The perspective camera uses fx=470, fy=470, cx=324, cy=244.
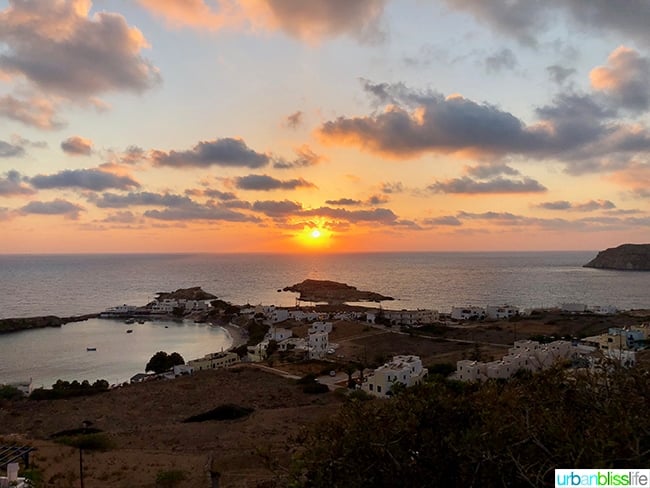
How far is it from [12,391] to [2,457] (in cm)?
2555

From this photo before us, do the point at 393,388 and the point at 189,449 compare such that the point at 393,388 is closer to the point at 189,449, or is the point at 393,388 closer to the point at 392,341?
the point at 189,449

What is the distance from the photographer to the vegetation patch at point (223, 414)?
2769 centimetres

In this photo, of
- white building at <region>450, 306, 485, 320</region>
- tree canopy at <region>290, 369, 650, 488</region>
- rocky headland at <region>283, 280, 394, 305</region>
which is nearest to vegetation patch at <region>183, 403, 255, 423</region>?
tree canopy at <region>290, 369, 650, 488</region>

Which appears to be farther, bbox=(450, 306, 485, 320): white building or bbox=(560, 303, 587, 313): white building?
bbox=(450, 306, 485, 320): white building

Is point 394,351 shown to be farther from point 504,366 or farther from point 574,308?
point 574,308

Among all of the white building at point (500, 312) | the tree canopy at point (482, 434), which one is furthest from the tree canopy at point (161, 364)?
the white building at point (500, 312)

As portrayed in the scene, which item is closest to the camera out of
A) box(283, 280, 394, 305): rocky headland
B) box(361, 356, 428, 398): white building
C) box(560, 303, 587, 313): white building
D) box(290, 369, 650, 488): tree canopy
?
box(290, 369, 650, 488): tree canopy
